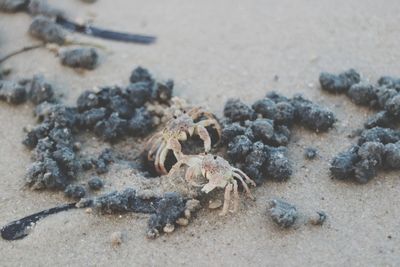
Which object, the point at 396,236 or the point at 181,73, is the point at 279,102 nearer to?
the point at 181,73

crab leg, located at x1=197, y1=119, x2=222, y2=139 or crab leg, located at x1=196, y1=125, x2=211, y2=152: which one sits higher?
crab leg, located at x1=197, y1=119, x2=222, y2=139

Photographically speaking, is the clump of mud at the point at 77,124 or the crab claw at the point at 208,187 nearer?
the crab claw at the point at 208,187

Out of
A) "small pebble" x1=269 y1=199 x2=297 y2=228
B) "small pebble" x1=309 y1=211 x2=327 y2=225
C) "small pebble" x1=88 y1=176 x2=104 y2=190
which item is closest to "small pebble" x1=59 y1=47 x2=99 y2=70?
"small pebble" x1=88 y1=176 x2=104 y2=190

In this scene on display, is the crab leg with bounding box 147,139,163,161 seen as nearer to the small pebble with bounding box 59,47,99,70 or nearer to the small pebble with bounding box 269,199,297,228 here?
the small pebble with bounding box 269,199,297,228

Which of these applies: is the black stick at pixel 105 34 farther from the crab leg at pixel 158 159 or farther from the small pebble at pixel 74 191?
the small pebble at pixel 74 191

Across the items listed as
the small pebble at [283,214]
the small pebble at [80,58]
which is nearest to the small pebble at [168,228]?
the small pebble at [283,214]

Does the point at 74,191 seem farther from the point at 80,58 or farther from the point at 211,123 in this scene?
the point at 80,58
